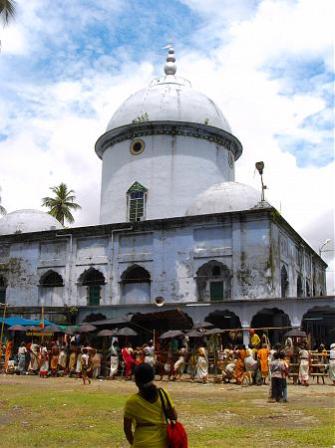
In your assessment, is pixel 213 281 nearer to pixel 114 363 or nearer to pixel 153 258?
pixel 153 258

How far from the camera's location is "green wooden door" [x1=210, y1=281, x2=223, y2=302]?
28.1 meters

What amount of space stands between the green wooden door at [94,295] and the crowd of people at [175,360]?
3.15 metres

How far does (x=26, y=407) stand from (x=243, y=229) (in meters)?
16.9

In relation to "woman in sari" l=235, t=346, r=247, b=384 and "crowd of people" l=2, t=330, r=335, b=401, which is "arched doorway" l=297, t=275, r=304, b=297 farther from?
"woman in sari" l=235, t=346, r=247, b=384

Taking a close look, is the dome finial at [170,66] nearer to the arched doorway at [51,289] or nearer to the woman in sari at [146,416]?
the arched doorway at [51,289]

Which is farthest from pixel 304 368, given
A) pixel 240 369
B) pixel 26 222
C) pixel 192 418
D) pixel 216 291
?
pixel 26 222

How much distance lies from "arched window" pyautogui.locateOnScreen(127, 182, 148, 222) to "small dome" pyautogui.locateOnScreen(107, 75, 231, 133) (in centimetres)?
421

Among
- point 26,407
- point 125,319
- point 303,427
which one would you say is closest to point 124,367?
point 125,319

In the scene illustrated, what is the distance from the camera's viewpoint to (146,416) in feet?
18.1

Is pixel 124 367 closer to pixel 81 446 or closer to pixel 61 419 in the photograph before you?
pixel 61 419

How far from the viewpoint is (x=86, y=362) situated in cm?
2178

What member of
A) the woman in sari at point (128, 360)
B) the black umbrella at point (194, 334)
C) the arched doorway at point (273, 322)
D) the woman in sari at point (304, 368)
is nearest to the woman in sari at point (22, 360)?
the woman in sari at point (128, 360)

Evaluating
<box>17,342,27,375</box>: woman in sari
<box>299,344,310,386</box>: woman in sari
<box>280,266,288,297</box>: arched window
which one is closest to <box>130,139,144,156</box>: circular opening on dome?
<box>280,266,288,297</box>: arched window

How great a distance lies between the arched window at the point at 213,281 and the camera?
2809cm
